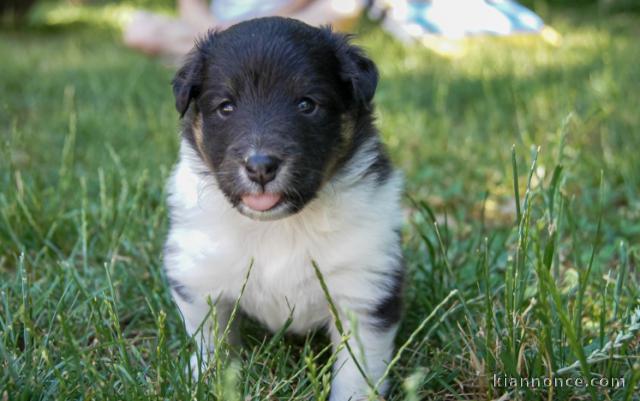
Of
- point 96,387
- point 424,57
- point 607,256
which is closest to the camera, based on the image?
point 96,387

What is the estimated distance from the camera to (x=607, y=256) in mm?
4176

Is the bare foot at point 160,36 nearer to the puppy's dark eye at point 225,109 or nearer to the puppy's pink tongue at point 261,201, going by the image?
the puppy's dark eye at point 225,109

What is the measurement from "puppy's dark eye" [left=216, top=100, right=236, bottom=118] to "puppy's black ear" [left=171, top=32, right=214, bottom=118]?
0.57ft

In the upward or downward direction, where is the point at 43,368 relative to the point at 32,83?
upward

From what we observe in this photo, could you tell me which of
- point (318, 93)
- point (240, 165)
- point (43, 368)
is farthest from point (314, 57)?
point (43, 368)

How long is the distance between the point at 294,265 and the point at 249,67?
0.80 metres

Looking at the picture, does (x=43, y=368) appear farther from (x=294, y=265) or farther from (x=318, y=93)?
(x=318, y=93)

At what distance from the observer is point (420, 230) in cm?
372

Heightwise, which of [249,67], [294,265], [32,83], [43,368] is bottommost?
[32,83]

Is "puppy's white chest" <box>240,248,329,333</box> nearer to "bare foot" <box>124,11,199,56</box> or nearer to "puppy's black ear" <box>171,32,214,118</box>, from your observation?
"puppy's black ear" <box>171,32,214,118</box>

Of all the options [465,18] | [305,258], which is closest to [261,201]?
[305,258]

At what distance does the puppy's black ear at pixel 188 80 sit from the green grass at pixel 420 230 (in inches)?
33.7

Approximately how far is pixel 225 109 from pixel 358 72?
0.56 meters

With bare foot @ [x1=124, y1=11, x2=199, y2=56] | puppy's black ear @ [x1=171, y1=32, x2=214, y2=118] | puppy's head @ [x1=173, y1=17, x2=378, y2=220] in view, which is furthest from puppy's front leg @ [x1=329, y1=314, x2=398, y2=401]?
bare foot @ [x1=124, y1=11, x2=199, y2=56]
